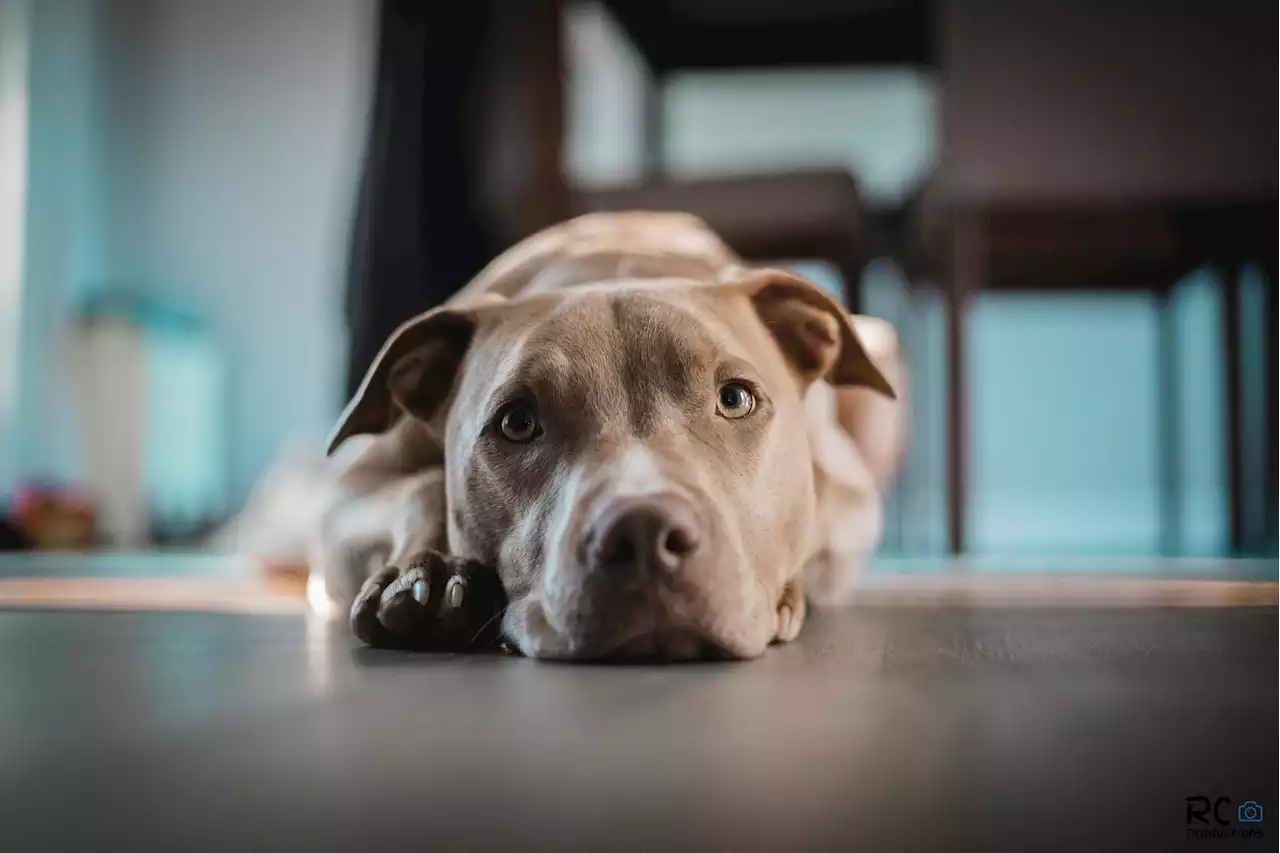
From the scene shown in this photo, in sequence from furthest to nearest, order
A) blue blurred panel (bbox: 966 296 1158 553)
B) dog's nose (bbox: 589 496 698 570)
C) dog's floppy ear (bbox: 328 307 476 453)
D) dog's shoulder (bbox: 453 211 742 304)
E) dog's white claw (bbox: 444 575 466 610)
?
blue blurred panel (bbox: 966 296 1158 553)
dog's shoulder (bbox: 453 211 742 304)
dog's floppy ear (bbox: 328 307 476 453)
dog's white claw (bbox: 444 575 466 610)
dog's nose (bbox: 589 496 698 570)

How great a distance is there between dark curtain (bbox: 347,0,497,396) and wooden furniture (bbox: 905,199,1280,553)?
1.28m

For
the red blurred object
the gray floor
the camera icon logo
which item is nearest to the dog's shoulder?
the gray floor

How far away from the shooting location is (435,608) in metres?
1.33

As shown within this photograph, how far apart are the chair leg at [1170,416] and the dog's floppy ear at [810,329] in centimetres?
299

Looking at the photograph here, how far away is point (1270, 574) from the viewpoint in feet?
7.93

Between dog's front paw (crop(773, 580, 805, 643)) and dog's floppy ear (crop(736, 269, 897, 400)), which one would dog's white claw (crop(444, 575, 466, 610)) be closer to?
dog's front paw (crop(773, 580, 805, 643))

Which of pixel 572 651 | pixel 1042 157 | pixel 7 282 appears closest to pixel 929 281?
pixel 1042 157

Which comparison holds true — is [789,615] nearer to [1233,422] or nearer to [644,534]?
[644,534]

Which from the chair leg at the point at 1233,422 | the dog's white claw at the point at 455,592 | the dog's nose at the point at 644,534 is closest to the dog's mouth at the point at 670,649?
the dog's nose at the point at 644,534

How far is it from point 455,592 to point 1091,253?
2.74 metres

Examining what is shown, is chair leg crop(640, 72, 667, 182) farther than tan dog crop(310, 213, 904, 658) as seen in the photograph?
Yes

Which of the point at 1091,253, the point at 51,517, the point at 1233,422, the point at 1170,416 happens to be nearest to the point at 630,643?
the point at 1091,253

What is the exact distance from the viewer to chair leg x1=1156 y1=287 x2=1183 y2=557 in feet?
13.8

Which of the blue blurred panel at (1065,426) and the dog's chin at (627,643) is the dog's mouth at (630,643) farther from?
the blue blurred panel at (1065,426)
